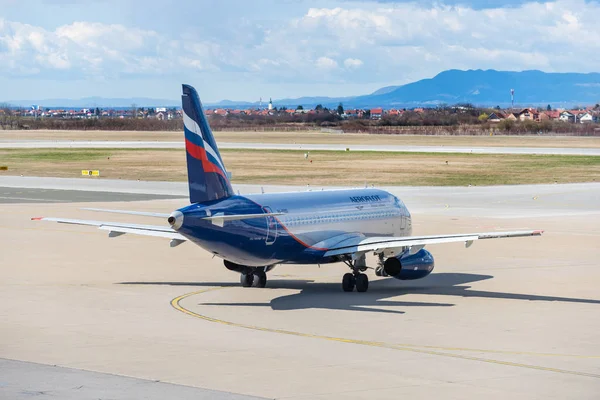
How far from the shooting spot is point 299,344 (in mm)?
28594

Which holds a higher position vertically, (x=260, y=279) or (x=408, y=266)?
(x=408, y=266)

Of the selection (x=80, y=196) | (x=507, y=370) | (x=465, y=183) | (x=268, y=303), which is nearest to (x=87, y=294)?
(x=268, y=303)

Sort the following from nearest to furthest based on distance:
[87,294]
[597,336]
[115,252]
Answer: [597,336], [87,294], [115,252]

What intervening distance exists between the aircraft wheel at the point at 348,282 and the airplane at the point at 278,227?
37 mm

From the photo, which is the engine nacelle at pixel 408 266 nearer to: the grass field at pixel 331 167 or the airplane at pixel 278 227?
the airplane at pixel 278 227

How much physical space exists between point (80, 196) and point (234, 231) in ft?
166

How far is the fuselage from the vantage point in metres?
33.5

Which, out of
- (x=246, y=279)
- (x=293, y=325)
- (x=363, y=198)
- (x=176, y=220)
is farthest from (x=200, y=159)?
(x=363, y=198)

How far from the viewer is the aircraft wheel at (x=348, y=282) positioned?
3847 centimetres

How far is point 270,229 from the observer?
35156 mm

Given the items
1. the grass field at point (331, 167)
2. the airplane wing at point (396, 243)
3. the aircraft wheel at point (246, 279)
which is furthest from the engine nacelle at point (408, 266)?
the grass field at point (331, 167)

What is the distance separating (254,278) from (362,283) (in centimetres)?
410

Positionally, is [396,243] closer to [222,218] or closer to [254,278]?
[254,278]

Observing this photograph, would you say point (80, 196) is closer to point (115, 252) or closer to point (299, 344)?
point (115, 252)
